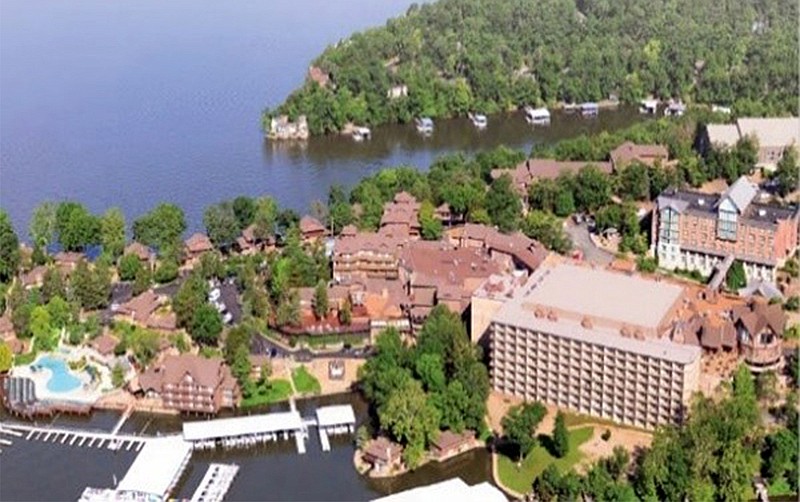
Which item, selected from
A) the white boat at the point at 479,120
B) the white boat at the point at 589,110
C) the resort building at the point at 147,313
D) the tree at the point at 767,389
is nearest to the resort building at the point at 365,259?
the resort building at the point at 147,313

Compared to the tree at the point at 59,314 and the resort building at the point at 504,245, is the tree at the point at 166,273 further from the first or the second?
the resort building at the point at 504,245

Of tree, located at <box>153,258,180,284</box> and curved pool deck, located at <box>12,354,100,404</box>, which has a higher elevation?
tree, located at <box>153,258,180,284</box>

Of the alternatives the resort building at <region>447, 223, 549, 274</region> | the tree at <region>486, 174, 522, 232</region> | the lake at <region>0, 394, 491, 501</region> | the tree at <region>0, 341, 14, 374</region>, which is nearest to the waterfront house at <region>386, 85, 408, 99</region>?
the tree at <region>486, 174, 522, 232</region>

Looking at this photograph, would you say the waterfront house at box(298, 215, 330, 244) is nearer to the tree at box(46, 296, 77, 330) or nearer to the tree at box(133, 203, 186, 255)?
the tree at box(133, 203, 186, 255)

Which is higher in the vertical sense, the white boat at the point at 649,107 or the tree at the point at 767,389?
the white boat at the point at 649,107

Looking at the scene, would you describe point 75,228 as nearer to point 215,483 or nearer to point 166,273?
point 166,273

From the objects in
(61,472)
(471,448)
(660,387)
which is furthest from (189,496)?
(660,387)
